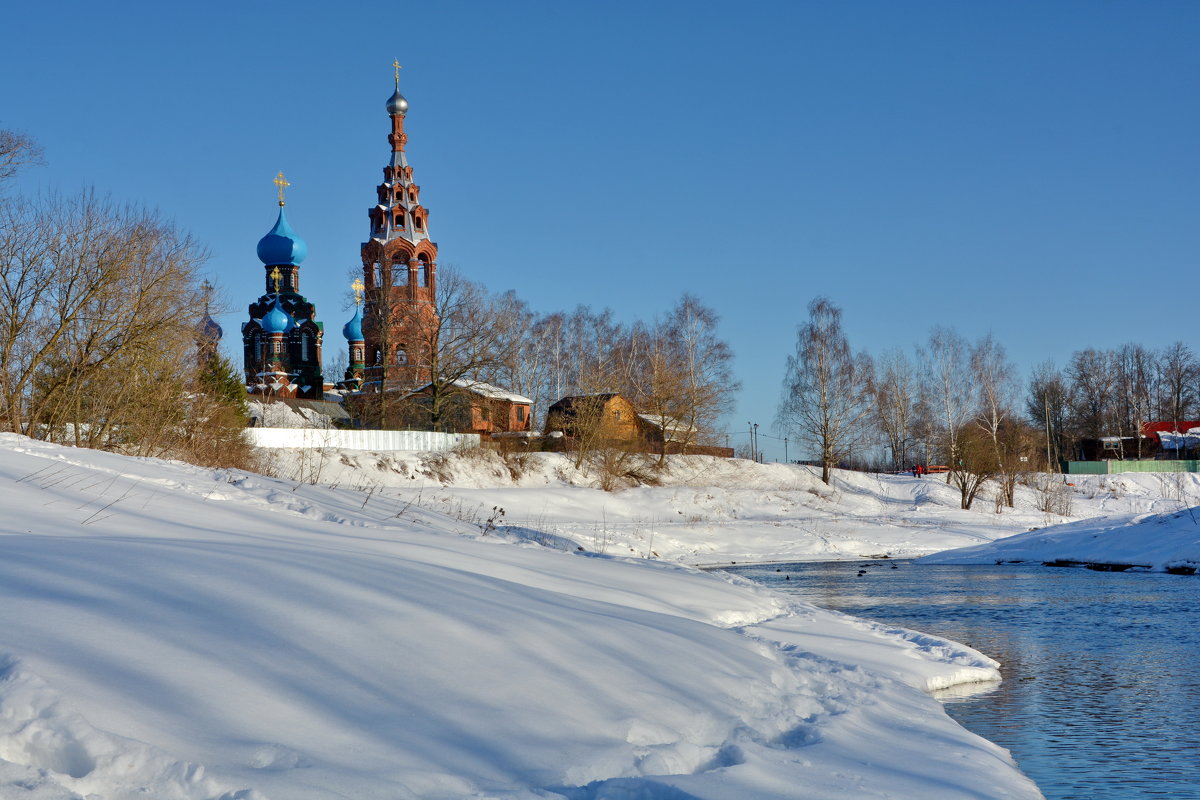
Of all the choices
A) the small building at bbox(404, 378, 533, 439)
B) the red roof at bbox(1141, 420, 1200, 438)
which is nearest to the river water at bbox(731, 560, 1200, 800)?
the small building at bbox(404, 378, 533, 439)

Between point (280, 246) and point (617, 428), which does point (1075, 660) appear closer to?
point (617, 428)

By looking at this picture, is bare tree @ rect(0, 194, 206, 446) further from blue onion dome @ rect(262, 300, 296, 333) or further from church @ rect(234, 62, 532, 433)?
blue onion dome @ rect(262, 300, 296, 333)

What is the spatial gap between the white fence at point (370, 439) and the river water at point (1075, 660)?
19887mm

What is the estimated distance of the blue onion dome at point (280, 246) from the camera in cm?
6594

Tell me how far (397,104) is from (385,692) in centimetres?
5662

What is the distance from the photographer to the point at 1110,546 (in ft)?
69.3

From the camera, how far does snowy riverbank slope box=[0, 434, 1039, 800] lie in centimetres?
310

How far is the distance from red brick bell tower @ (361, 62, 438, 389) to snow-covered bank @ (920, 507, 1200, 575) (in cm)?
2412

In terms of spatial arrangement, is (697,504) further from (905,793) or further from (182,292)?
(905,793)

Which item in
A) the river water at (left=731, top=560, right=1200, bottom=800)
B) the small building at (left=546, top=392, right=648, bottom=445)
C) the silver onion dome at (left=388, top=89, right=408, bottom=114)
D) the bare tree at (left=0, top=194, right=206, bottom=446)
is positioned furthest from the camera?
the silver onion dome at (left=388, top=89, right=408, bottom=114)

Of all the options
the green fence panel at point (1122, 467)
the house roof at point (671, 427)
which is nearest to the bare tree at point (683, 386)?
the house roof at point (671, 427)

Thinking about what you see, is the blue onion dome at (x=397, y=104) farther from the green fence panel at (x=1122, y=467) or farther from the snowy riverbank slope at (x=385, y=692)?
the snowy riverbank slope at (x=385, y=692)

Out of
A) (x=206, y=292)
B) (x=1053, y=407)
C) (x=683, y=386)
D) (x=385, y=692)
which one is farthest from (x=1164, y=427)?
(x=385, y=692)

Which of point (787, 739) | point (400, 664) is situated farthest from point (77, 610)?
point (787, 739)
